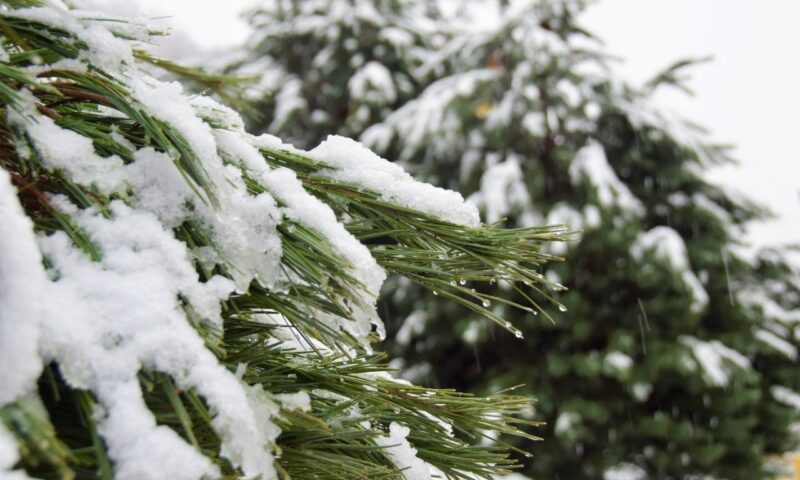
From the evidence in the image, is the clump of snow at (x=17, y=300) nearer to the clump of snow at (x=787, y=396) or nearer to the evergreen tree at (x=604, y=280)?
the evergreen tree at (x=604, y=280)

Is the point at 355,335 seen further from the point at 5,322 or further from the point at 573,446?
the point at 573,446

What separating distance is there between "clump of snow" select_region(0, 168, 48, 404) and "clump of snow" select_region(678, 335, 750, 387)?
4.08m

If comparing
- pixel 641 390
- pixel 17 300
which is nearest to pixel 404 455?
pixel 17 300

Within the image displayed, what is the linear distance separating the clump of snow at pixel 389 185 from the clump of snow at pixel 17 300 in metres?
0.38

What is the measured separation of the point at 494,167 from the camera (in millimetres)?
4402

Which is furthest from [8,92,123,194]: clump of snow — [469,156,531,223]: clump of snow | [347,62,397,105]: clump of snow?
[347,62,397,105]: clump of snow

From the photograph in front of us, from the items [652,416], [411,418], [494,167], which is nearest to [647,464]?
[652,416]

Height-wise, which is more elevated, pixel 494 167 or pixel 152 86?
pixel 152 86

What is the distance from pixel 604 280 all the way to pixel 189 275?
156 inches

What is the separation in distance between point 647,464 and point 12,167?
4.43 metres

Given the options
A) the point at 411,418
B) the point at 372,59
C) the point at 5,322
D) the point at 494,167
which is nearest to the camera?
the point at 5,322

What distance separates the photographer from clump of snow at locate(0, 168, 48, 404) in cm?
42

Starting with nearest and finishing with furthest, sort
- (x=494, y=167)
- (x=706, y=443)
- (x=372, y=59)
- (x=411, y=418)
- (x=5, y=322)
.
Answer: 1. (x=5, y=322)
2. (x=411, y=418)
3. (x=706, y=443)
4. (x=494, y=167)
5. (x=372, y=59)

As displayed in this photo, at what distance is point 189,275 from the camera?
0.57 m
